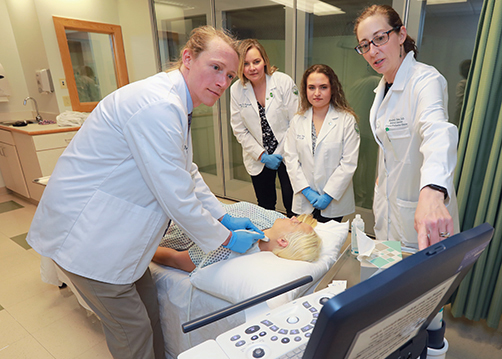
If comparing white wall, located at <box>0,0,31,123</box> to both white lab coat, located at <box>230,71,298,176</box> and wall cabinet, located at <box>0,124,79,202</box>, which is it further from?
white lab coat, located at <box>230,71,298,176</box>

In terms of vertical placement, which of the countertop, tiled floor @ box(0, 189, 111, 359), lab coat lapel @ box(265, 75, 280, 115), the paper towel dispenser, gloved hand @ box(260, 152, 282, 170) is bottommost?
tiled floor @ box(0, 189, 111, 359)

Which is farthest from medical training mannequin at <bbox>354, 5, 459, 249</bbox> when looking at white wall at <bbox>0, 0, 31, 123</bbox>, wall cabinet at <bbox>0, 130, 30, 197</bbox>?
white wall at <bbox>0, 0, 31, 123</bbox>

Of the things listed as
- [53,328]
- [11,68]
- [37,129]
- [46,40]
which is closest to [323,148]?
[53,328]

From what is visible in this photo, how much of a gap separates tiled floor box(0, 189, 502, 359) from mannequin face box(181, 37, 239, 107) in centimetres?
142

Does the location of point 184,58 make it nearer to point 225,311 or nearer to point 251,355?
point 225,311

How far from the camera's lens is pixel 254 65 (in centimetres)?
232

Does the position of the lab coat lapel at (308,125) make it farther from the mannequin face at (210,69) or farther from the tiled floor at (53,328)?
the tiled floor at (53,328)

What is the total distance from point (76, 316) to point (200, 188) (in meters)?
1.18

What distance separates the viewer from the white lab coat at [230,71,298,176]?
7.88ft

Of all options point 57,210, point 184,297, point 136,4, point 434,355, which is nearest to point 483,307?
point 434,355

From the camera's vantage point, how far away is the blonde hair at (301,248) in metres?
1.42

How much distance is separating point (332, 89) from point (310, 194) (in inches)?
28.6

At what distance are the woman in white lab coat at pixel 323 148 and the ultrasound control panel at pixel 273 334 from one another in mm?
1447

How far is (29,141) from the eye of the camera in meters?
3.15
